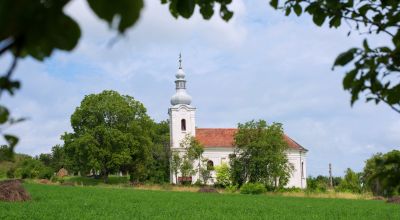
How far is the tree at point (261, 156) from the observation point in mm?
51594

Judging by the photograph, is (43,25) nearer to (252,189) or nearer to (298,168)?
(252,189)

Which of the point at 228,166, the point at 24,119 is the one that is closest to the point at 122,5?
the point at 24,119

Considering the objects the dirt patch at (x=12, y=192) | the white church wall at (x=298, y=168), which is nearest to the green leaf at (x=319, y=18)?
the dirt patch at (x=12, y=192)

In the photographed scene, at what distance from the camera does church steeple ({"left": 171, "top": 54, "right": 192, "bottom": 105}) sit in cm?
6412

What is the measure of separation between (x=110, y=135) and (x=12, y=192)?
1161 inches

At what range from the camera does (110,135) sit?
53.5 metres

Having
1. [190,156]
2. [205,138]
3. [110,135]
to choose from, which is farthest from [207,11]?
[205,138]

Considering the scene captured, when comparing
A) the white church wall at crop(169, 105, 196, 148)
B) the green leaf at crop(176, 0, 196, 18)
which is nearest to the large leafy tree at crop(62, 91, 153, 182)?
the white church wall at crop(169, 105, 196, 148)

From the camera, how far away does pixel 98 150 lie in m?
52.8

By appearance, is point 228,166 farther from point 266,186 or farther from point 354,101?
point 354,101

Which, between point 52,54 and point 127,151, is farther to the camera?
point 127,151

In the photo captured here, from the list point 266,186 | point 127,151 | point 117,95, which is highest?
point 117,95

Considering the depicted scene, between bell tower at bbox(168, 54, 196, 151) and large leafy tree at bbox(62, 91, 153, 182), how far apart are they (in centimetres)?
455

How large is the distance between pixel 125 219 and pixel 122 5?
659 inches
